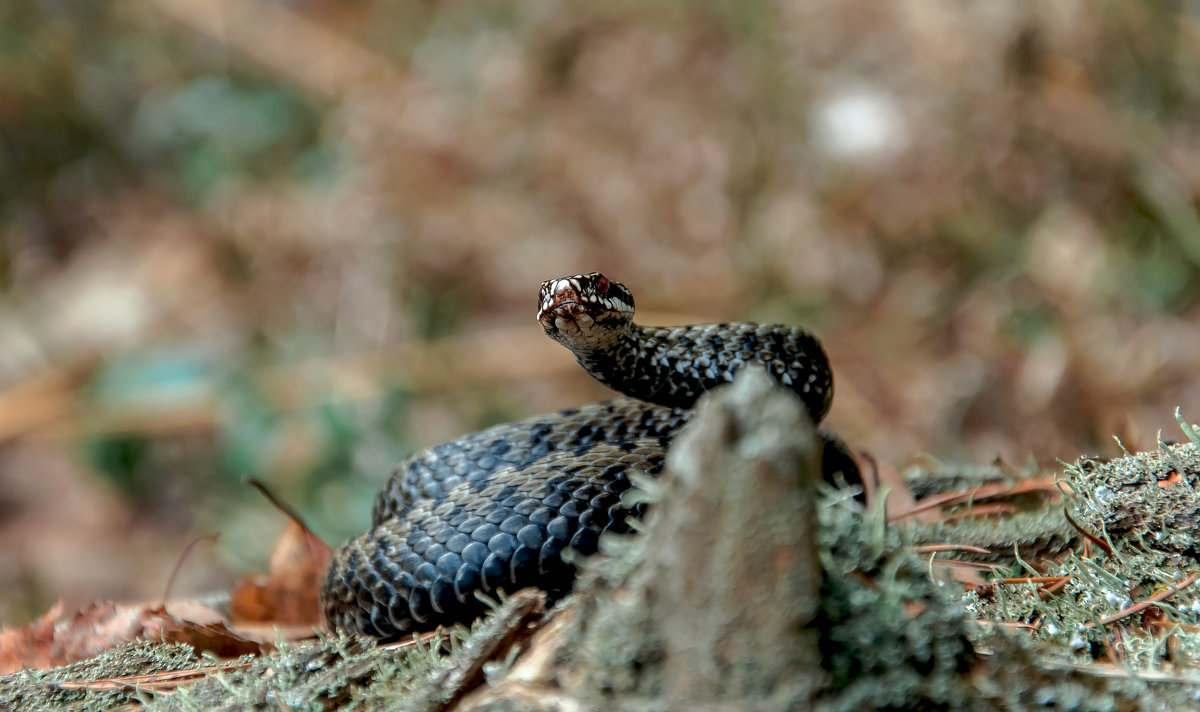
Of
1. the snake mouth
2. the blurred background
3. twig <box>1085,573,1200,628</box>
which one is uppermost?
the blurred background

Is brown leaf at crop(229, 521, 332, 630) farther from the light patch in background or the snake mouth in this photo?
the light patch in background

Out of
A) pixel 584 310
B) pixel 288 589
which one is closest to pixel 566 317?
pixel 584 310

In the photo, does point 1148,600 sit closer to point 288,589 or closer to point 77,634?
point 288,589

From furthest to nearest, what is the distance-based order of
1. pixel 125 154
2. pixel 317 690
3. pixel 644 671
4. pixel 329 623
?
pixel 125 154
pixel 329 623
pixel 317 690
pixel 644 671

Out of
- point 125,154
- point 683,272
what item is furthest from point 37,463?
point 683,272

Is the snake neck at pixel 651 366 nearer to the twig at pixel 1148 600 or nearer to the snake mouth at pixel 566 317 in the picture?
the snake mouth at pixel 566 317

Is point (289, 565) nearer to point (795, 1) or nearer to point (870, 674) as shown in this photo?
point (870, 674)

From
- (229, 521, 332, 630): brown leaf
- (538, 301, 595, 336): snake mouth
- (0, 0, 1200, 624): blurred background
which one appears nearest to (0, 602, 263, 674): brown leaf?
(229, 521, 332, 630): brown leaf
